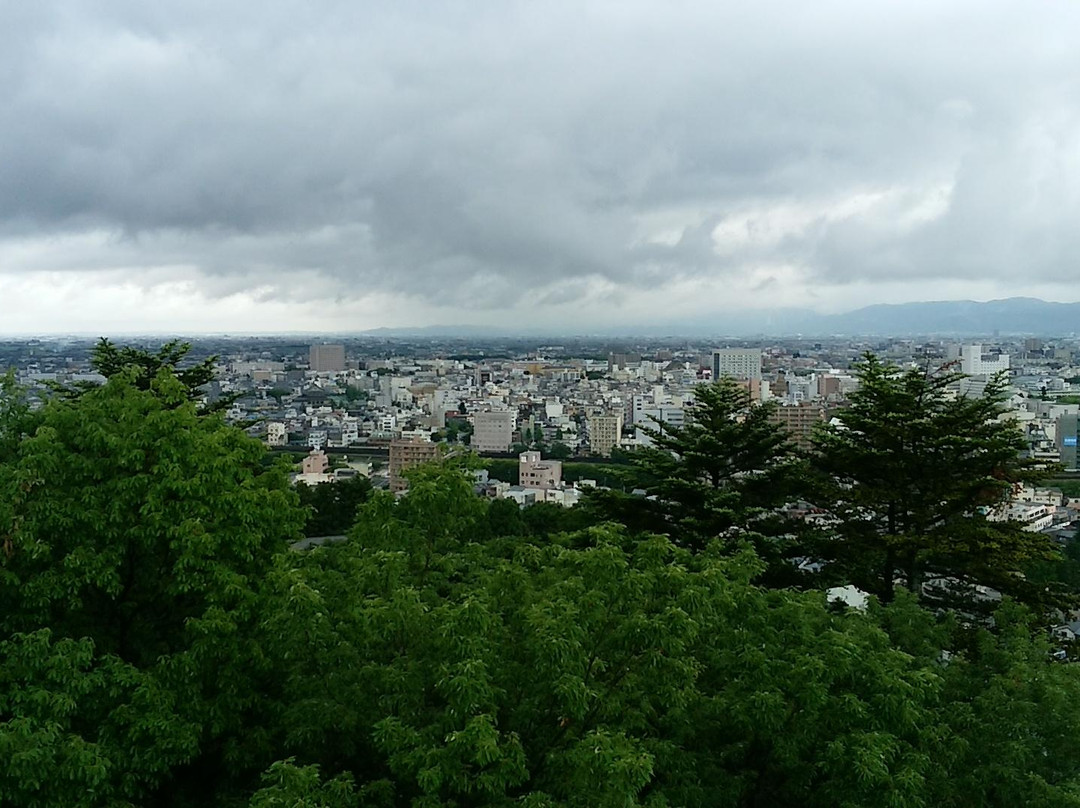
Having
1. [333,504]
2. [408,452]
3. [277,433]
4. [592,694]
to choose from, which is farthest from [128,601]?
[277,433]

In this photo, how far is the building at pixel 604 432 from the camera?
62000mm

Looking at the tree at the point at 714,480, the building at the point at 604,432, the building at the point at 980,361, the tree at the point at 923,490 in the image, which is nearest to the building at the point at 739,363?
the building at the point at 980,361

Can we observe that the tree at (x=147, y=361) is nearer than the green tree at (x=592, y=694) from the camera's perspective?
No

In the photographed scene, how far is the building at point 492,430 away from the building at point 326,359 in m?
60.4

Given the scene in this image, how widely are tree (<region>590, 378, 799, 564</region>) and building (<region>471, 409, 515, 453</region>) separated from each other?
164ft

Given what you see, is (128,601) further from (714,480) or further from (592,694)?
(714,480)

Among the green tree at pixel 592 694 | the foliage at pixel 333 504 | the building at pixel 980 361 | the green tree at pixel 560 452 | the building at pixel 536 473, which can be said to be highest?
the green tree at pixel 592 694

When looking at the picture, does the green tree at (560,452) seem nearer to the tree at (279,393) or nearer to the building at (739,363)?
the tree at (279,393)

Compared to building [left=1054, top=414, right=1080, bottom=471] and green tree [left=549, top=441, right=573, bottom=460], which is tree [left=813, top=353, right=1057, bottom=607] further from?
green tree [left=549, top=441, right=573, bottom=460]

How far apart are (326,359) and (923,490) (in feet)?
392

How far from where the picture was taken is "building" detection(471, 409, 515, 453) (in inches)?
2469

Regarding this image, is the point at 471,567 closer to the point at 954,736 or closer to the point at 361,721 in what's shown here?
the point at 361,721

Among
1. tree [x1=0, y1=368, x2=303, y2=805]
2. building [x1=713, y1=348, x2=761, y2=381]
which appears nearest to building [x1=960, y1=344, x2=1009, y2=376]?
building [x1=713, y1=348, x2=761, y2=381]

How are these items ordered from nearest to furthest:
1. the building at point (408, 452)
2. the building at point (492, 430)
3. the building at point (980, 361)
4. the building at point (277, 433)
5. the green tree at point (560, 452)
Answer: the building at point (408, 452), the green tree at point (560, 452), the building at point (277, 433), the building at point (492, 430), the building at point (980, 361)
